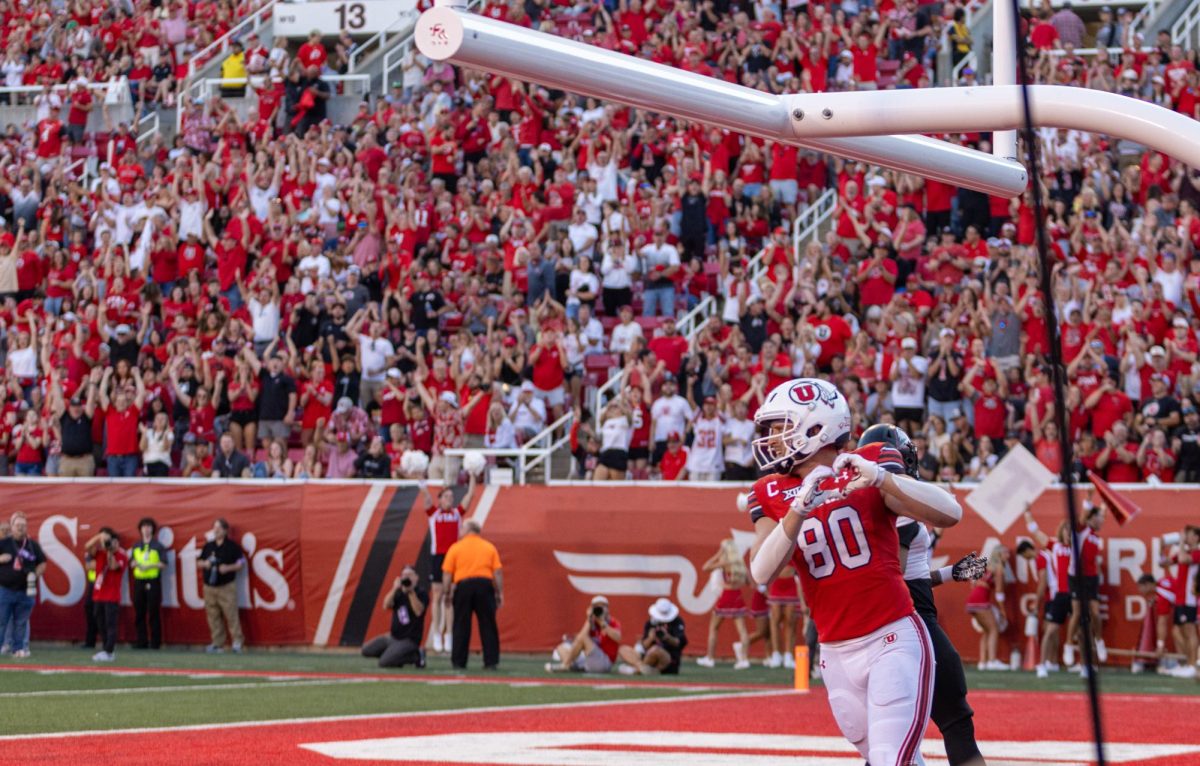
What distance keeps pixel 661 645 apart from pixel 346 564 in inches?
187

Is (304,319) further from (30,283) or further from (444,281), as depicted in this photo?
(30,283)

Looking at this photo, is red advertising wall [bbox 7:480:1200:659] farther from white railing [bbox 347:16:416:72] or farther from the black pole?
the black pole

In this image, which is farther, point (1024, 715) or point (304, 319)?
point (304, 319)

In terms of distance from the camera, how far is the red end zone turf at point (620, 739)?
33.4 feet

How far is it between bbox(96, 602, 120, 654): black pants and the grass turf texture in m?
0.23

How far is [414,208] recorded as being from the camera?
957 inches

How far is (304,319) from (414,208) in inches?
86.0

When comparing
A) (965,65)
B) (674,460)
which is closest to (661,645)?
(674,460)

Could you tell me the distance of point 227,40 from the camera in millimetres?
29625

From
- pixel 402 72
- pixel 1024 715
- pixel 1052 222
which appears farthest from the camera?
pixel 402 72

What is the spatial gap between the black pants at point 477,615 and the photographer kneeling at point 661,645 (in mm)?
1344

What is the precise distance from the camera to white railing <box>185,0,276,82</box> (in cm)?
2941

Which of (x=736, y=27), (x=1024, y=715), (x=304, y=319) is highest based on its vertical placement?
(x=736, y=27)

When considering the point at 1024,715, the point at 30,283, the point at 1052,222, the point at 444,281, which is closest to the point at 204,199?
the point at 30,283
